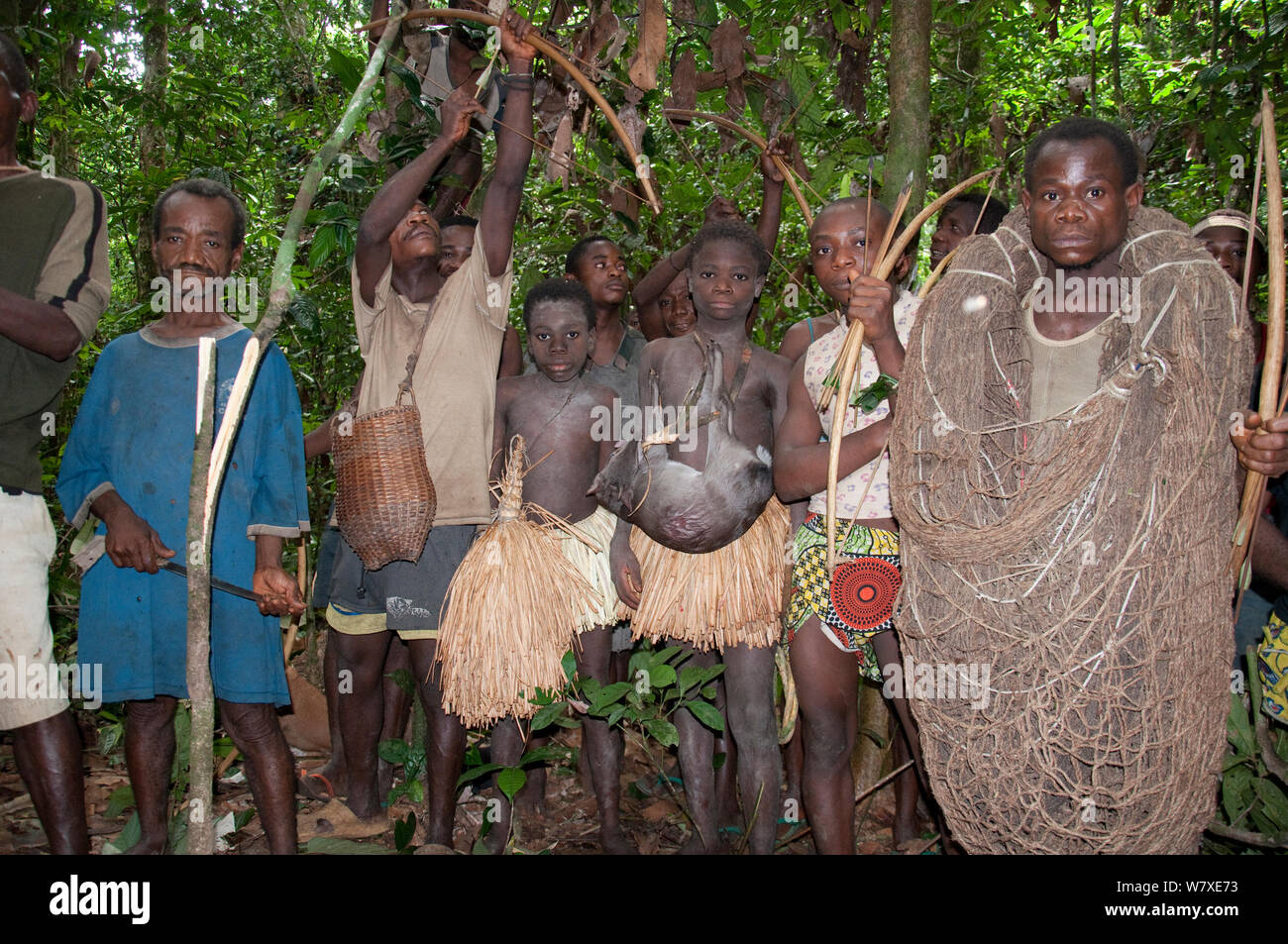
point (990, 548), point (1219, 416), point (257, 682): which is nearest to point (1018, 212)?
point (1219, 416)

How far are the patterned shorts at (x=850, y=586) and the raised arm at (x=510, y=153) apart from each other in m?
1.37

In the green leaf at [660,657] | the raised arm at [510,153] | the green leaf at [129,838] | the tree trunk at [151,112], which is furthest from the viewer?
the tree trunk at [151,112]

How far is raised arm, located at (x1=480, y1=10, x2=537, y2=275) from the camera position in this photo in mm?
2959

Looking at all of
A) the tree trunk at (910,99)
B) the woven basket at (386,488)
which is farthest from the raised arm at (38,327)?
the tree trunk at (910,99)

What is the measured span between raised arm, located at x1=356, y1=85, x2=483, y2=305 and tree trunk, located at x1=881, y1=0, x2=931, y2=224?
1494 millimetres

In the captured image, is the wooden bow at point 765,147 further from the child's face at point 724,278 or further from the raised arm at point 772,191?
the child's face at point 724,278

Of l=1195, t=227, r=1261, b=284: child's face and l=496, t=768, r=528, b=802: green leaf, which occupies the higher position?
l=1195, t=227, r=1261, b=284: child's face

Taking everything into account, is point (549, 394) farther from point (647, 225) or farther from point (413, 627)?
point (647, 225)

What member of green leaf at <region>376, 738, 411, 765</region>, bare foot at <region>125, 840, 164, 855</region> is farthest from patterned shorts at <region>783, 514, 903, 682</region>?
bare foot at <region>125, 840, 164, 855</region>

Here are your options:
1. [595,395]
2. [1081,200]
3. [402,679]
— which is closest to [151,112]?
A: [595,395]

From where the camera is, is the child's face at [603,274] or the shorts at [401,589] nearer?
the shorts at [401,589]

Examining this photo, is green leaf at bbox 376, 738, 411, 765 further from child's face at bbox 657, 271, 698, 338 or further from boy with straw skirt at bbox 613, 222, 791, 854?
child's face at bbox 657, 271, 698, 338

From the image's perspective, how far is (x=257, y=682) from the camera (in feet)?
8.61

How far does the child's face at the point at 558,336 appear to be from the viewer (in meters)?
3.44
